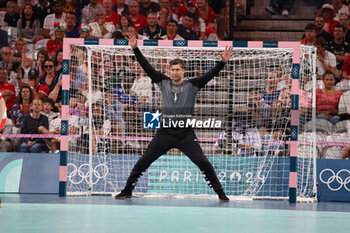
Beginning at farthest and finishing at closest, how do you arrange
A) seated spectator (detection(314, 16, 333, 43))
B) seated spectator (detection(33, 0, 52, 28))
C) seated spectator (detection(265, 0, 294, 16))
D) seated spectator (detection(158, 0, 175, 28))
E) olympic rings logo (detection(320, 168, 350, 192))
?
1. seated spectator (detection(265, 0, 294, 16))
2. seated spectator (detection(33, 0, 52, 28))
3. seated spectator (detection(158, 0, 175, 28))
4. seated spectator (detection(314, 16, 333, 43))
5. olympic rings logo (detection(320, 168, 350, 192))

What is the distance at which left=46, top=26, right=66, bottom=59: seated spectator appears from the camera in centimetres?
1451

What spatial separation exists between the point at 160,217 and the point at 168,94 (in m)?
3.05

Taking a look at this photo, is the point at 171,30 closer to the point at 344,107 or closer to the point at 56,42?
the point at 56,42

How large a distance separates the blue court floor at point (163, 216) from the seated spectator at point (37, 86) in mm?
4602

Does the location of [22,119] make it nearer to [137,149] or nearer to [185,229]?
[137,149]

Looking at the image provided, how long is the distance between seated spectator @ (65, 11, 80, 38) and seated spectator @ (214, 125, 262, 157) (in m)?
5.75

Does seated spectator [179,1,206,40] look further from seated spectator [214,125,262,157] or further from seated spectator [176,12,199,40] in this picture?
seated spectator [214,125,262,157]

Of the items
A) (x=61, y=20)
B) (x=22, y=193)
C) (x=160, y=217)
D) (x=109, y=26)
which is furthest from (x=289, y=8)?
(x=160, y=217)

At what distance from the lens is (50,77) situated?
13.7 metres

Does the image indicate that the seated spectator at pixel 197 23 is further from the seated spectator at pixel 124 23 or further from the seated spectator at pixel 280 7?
the seated spectator at pixel 280 7

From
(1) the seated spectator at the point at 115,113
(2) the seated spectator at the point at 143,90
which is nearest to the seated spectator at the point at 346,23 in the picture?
(2) the seated spectator at the point at 143,90

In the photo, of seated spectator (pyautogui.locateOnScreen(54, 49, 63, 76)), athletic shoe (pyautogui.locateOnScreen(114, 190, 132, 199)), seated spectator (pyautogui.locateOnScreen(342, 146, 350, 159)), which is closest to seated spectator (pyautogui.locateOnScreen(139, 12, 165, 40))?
seated spectator (pyautogui.locateOnScreen(54, 49, 63, 76))

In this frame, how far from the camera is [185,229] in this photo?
5617 mm

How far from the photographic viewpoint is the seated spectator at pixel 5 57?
571 inches
